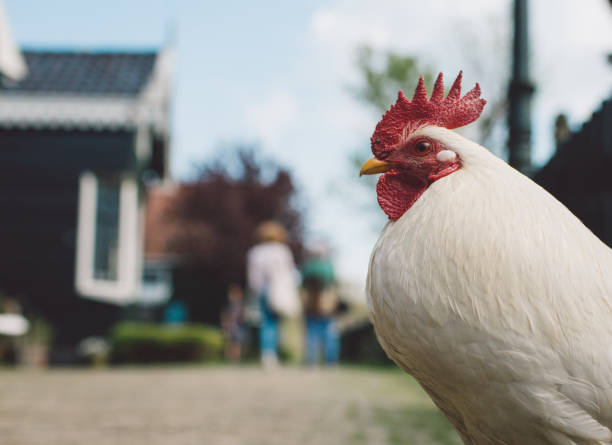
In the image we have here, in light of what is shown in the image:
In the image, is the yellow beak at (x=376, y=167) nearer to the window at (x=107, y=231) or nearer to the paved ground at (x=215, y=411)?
the paved ground at (x=215, y=411)

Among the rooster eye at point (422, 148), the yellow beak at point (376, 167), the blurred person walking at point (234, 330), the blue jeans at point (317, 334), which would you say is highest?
the rooster eye at point (422, 148)

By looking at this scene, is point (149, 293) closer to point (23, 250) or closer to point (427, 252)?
point (23, 250)

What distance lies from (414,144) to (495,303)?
2.06 ft

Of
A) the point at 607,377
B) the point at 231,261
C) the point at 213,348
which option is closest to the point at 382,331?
the point at 607,377

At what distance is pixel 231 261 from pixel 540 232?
20443mm

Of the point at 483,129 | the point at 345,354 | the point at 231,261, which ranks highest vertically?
the point at 483,129

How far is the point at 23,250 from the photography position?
1275 centimetres

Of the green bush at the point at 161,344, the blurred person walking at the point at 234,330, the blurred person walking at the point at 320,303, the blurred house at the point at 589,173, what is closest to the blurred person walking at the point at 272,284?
the blurred person walking at the point at 320,303

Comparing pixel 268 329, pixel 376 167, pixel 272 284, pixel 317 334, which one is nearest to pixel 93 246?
pixel 268 329

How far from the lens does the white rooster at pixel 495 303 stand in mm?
1795

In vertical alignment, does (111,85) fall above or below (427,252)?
above

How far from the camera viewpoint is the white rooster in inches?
70.7

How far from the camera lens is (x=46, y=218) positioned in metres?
13.0

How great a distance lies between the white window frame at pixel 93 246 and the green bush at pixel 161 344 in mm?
804
